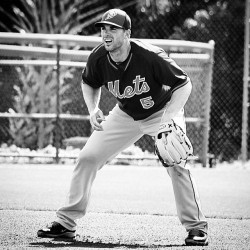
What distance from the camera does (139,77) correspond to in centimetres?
547

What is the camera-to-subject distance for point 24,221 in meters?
6.21

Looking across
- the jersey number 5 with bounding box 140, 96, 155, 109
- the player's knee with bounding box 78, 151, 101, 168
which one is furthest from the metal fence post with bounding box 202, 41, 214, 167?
the player's knee with bounding box 78, 151, 101, 168

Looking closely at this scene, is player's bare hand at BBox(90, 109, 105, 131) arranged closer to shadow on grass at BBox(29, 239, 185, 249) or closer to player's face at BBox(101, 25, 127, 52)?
player's face at BBox(101, 25, 127, 52)

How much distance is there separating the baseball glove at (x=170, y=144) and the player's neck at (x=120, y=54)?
62cm

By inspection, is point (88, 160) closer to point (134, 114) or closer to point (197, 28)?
point (134, 114)

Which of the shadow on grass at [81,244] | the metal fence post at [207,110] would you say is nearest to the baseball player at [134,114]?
the shadow on grass at [81,244]

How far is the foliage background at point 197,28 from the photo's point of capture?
45.6ft

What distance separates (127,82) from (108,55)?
0.27 metres

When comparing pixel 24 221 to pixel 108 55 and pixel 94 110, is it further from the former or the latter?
pixel 108 55

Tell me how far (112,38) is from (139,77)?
369 millimetres

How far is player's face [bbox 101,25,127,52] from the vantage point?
17.7ft

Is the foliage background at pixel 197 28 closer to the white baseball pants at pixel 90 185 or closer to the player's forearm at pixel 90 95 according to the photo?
the player's forearm at pixel 90 95

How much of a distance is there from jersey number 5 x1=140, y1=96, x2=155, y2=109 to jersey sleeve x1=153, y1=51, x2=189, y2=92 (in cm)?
23

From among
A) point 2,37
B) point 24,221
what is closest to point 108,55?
point 24,221
